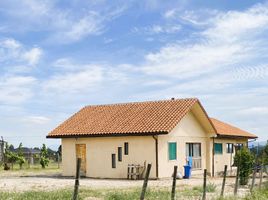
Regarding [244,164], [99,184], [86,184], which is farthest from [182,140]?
[86,184]

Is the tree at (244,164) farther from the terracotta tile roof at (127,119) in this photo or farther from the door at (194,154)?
the door at (194,154)

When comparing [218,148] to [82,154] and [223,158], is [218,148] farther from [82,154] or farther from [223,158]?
[82,154]

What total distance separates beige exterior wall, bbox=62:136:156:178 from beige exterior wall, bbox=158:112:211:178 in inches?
25.2

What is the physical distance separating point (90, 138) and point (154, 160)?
4349 mm

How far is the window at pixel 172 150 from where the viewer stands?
27781 millimetres

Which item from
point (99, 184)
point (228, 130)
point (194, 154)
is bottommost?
point (99, 184)

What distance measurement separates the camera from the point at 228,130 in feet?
117

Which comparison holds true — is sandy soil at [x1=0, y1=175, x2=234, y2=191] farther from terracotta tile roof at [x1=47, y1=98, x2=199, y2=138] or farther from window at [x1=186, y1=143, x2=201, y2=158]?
window at [x1=186, y1=143, x2=201, y2=158]

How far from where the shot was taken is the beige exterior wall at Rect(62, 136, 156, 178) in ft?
88.4

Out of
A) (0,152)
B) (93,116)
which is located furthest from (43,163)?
(93,116)

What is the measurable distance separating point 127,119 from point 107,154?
237cm

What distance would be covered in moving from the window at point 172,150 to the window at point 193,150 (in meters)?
1.71

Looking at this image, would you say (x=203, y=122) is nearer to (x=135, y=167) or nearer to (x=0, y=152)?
(x=135, y=167)

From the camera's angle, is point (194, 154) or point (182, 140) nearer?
point (182, 140)
